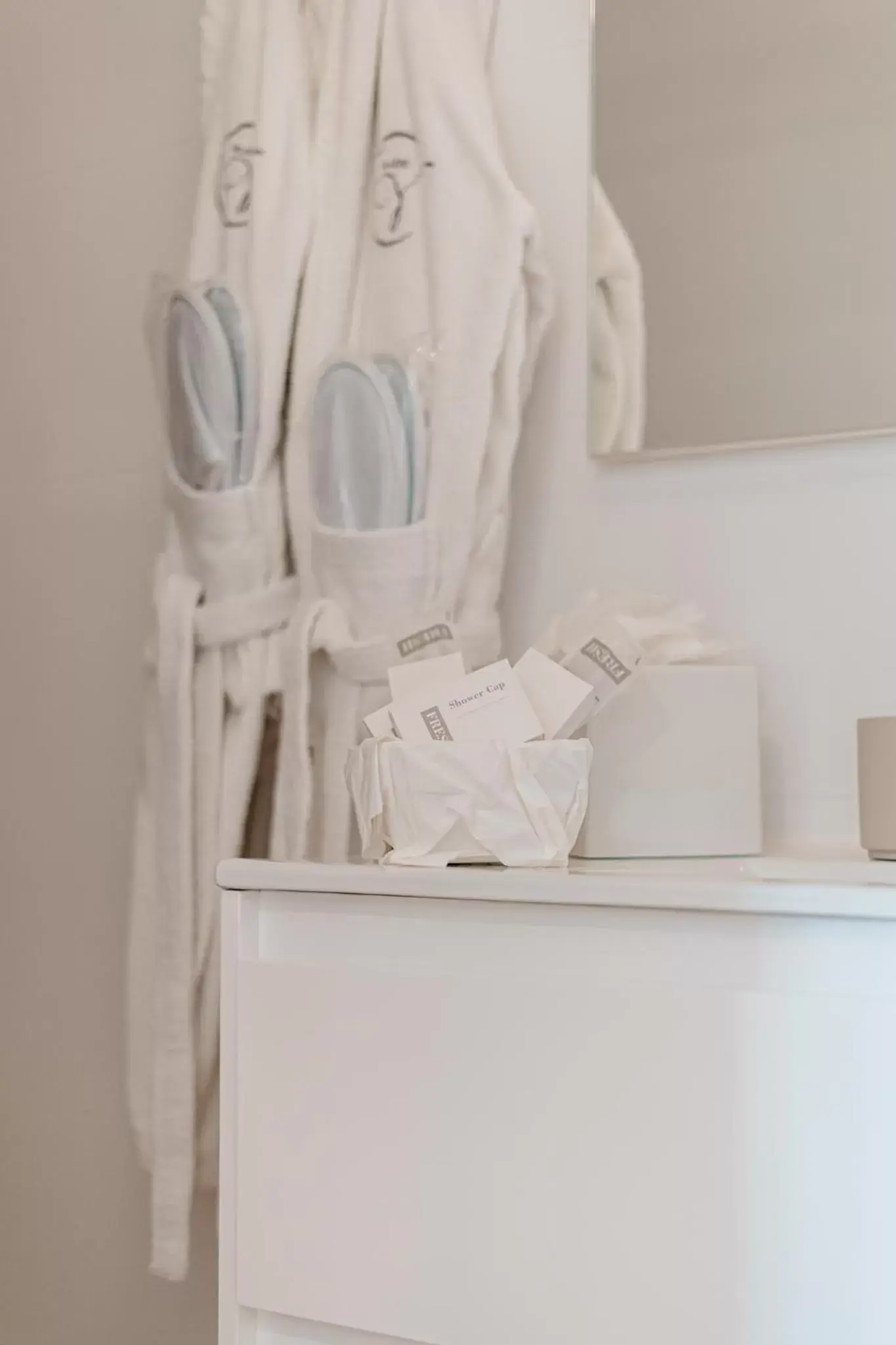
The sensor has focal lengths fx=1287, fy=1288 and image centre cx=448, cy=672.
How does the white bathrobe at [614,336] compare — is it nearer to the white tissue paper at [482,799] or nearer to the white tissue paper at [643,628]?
the white tissue paper at [643,628]

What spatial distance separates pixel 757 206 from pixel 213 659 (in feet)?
1.76

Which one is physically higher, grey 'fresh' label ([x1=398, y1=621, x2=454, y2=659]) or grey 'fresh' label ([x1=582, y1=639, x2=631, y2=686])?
grey 'fresh' label ([x1=398, y1=621, x2=454, y2=659])

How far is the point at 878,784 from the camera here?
0.71 meters

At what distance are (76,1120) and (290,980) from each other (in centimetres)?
64

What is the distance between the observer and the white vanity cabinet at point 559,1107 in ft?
1.90

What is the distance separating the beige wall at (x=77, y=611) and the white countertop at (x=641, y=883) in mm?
553

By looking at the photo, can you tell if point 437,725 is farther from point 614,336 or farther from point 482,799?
point 614,336

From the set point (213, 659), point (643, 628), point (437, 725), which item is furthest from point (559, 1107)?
point (213, 659)

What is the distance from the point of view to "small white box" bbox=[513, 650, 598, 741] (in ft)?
2.48

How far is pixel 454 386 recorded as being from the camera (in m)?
0.97

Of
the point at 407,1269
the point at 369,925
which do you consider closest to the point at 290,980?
the point at 369,925

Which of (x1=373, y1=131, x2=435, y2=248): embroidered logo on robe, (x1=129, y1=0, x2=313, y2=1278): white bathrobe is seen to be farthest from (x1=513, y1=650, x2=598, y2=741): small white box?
(x1=373, y1=131, x2=435, y2=248): embroidered logo on robe

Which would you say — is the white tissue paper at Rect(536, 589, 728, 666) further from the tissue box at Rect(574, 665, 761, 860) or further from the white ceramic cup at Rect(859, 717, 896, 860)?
the white ceramic cup at Rect(859, 717, 896, 860)

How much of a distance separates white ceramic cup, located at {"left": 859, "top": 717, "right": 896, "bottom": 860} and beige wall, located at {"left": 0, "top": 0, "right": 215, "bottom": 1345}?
72 centimetres
